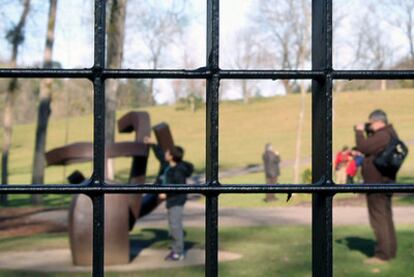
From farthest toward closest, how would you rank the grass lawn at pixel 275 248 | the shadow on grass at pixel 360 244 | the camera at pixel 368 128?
the shadow on grass at pixel 360 244, the grass lawn at pixel 275 248, the camera at pixel 368 128

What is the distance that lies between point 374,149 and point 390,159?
0.23 m

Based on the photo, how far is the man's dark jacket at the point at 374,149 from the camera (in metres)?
8.76

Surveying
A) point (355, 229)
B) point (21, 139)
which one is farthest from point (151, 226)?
point (21, 139)

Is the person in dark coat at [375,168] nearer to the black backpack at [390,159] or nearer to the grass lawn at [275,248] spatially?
the black backpack at [390,159]

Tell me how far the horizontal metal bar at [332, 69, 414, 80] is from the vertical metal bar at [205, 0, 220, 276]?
288mm

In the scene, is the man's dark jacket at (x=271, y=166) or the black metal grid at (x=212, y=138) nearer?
the black metal grid at (x=212, y=138)

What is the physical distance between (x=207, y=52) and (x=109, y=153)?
29.6 ft

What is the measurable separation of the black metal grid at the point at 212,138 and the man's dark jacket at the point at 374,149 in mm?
A: 7140

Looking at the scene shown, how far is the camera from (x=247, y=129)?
50.8 m

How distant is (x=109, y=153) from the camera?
10711 millimetres

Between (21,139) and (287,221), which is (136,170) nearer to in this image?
(287,221)

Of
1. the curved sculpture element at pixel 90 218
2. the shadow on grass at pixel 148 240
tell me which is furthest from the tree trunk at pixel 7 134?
the curved sculpture element at pixel 90 218

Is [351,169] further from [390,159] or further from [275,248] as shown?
[390,159]

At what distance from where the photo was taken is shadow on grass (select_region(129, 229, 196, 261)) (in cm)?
1153
